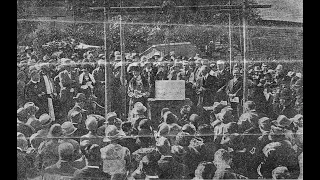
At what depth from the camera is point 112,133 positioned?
20.0ft

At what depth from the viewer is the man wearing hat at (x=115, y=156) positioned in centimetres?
607

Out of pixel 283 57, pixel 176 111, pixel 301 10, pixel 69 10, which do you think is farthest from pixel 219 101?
pixel 69 10

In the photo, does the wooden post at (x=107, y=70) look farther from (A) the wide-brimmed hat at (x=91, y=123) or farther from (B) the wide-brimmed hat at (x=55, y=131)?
(B) the wide-brimmed hat at (x=55, y=131)

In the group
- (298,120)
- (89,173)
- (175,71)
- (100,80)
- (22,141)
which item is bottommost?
(89,173)

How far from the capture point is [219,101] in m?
6.05

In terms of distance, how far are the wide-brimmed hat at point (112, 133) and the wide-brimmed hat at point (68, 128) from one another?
0.38 m

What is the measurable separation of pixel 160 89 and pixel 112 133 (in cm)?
78

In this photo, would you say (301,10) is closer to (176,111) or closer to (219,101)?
(219,101)

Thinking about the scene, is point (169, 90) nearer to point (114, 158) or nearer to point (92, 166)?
point (114, 158)

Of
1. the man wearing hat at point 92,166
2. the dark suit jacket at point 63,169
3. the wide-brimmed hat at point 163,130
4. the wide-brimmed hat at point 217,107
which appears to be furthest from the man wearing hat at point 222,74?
the dark suit jacket at point 63,169

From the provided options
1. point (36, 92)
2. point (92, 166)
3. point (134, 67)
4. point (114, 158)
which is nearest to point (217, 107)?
A: point (134, 67)

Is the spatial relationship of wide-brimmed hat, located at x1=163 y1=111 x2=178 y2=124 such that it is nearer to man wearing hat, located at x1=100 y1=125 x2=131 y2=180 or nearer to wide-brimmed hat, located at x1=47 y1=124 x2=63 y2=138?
man wearing hat, located at x1=100 y1=125 x2=131 y2=180
